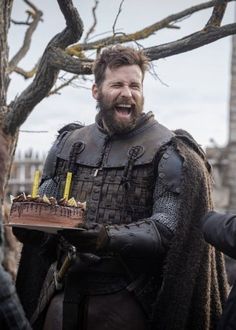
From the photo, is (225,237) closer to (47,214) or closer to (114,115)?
(47,214)

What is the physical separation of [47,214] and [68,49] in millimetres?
2443

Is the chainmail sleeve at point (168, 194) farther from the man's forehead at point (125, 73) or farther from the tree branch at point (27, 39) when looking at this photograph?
the tree branch at point (27, 39)

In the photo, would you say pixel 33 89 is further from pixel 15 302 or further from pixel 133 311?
pixel 15 302

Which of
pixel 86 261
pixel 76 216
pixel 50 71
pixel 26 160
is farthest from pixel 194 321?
pixel 26 160

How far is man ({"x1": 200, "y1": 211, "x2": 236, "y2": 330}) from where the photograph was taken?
3.42 metres


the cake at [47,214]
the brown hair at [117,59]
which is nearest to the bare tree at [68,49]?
the brown hair at [117,59]

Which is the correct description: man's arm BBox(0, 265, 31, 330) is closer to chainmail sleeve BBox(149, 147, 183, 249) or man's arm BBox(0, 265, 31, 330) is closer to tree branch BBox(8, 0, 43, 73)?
chainmail sleeve BBox(149, 147, 183, 249)

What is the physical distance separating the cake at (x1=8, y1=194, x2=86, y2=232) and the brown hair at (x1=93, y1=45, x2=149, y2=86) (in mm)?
903

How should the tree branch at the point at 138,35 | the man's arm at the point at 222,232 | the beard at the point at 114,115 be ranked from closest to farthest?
1. the man's arm at the point at 222,232
2. the beard at the point at 114,115
3. the tree branch at the point at 138,35

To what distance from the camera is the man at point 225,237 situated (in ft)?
11.2

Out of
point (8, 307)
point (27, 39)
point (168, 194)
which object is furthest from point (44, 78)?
point (8, 307)

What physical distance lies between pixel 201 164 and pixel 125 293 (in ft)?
2.59

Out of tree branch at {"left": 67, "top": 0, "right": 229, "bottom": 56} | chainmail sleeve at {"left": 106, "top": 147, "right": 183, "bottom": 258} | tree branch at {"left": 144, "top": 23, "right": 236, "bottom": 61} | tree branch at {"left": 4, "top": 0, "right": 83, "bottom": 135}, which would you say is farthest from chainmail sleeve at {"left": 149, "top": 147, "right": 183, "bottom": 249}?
tree branch at {"left": 67, "top": 0, "right": 229, "bottom": 56}

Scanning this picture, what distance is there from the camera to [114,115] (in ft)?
14.0
